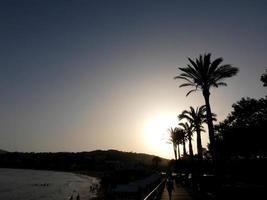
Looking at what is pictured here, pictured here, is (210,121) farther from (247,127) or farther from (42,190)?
(42,190)

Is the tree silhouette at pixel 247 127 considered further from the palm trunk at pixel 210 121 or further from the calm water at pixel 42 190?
the calm water at pixel 42 190

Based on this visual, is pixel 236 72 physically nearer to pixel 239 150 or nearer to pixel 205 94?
pixel 205 94

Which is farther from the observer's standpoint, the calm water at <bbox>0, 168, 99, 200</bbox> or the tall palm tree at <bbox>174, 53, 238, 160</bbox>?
the calm water at <bbox>0, 168, 99, 200</bbox>

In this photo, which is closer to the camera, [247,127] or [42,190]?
[247,127]

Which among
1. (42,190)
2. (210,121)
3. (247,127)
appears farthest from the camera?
(42,190)

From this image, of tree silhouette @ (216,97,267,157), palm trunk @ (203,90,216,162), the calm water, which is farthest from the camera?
the calm water

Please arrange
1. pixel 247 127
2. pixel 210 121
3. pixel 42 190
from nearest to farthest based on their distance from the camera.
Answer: pixel 210 121
pixel 247 127
pixel 42 190

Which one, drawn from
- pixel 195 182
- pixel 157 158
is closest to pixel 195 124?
pixel 195 182

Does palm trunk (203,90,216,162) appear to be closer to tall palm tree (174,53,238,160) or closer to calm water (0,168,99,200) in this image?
tall palm tree (174,53,238,160)

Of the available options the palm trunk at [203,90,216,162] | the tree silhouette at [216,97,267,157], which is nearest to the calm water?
the tree silhouette at [216,97,267,157]

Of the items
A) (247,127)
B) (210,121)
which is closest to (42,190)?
(247,127)

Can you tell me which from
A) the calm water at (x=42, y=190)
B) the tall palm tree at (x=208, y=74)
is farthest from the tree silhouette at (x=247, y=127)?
the calm water at (x=42, y=190)

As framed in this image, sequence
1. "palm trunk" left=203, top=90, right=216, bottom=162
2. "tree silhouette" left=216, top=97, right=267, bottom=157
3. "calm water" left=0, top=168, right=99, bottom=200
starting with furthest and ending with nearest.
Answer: "calm water" left=0, top=168, right=99, bottom=200, "tree silhouette" left=216, top=97, right=267, bottom=157, "palm trunk" left=203, top=90, right=216, bottom=162

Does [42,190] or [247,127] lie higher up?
[247,127]
